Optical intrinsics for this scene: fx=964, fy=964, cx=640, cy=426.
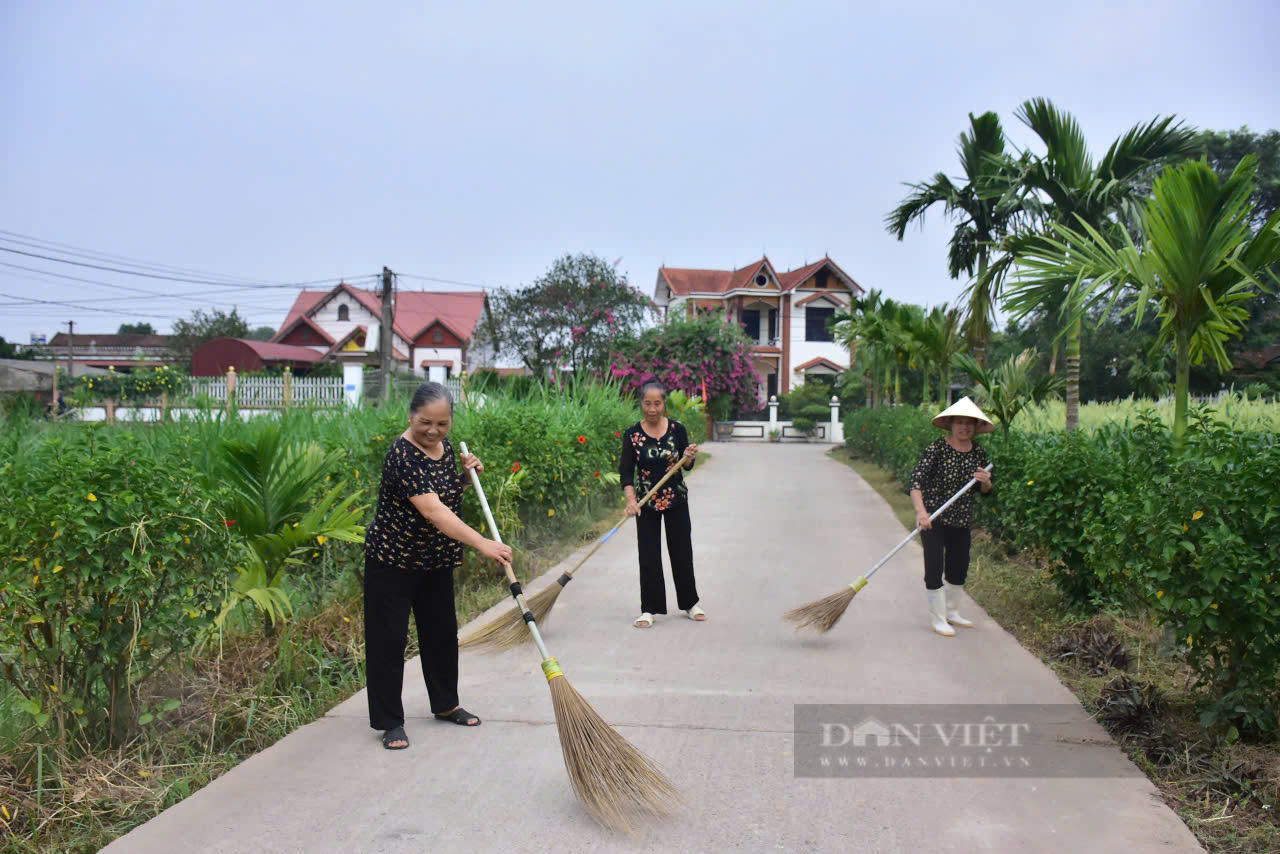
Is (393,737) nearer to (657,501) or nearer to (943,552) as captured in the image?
(657,501)

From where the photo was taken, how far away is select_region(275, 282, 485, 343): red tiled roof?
48.8 m

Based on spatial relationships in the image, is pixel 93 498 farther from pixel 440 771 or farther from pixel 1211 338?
pixel 1211 338

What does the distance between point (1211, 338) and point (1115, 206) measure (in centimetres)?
447

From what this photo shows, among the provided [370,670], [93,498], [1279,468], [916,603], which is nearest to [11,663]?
[93,498]

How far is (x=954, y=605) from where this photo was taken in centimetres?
658

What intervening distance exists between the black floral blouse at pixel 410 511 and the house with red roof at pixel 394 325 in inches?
1594

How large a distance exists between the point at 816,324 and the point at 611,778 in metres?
42.4

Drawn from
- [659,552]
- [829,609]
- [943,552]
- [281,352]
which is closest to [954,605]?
[943,552]

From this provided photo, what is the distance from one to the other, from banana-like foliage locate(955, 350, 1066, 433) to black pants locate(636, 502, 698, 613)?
3.75 m

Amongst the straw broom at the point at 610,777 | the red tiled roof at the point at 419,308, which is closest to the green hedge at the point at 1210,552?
the straw broom at the point at 610,777

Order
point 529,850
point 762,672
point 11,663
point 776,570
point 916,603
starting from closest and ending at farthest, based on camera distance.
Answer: point 529,850
point 11,663
point 762,672
point 916,603
point 776,570

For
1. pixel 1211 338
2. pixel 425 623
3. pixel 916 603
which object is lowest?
pixel 916 603

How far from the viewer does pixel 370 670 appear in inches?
172

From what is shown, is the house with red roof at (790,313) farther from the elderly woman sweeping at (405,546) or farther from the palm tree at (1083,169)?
the elderly woman sweeping at (405,546)
